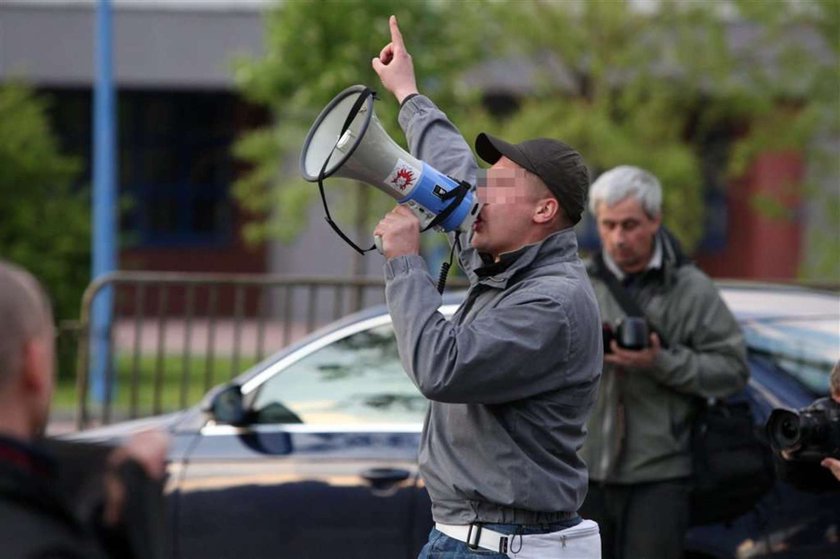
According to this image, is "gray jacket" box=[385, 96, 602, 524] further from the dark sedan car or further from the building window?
the building window

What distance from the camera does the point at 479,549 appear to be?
3.52 meters

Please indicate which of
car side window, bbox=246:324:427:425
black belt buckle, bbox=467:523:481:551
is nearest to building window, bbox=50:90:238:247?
car side window, bbox=246:324:427:425

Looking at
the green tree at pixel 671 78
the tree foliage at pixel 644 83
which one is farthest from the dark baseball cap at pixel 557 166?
the green tree at pixel 671 78

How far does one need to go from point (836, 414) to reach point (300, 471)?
216 cm

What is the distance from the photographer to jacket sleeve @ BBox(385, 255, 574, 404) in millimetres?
3379

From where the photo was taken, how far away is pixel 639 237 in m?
4.96

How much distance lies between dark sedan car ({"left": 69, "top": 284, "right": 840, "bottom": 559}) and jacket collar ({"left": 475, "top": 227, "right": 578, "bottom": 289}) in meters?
1.76

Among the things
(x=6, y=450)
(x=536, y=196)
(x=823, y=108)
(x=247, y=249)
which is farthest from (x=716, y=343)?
(x=247, y=249)

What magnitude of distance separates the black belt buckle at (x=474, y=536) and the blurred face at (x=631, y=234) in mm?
1685

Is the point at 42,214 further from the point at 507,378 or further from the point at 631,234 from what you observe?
the point at 507,378

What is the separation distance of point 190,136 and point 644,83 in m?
9.91

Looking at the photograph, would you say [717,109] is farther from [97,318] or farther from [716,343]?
[716,343]

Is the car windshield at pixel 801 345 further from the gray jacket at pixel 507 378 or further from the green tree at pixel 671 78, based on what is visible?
the green tree at pixel 671 78

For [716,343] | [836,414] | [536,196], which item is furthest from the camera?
[716,343]
